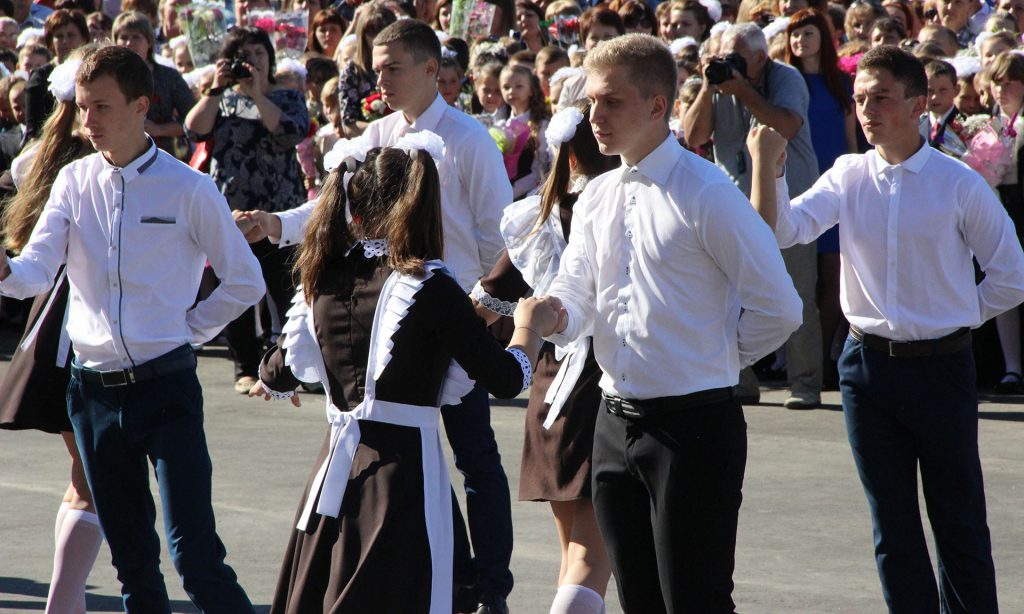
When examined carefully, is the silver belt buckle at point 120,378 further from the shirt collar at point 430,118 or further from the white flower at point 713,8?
the white flower at point 713,8

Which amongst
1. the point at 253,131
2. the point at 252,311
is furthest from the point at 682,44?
the point at 252,311

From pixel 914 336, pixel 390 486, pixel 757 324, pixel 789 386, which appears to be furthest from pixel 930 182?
pixel 789 386

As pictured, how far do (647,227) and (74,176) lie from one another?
1985mm

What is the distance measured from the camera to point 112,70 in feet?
15.3

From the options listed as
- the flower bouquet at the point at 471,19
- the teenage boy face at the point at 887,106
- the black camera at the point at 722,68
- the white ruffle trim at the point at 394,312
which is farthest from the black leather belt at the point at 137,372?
the flower bouquet at the point at 471,19

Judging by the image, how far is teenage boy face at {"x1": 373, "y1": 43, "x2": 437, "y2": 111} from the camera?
19.8 feet

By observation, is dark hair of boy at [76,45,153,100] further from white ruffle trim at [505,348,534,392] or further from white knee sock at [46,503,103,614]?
white ruffle trim at [505,348,534,392]

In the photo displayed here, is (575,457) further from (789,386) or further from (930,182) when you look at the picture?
(789,386)

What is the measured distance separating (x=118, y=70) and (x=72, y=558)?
1629 mm

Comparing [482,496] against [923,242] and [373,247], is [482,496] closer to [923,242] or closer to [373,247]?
[373,247]

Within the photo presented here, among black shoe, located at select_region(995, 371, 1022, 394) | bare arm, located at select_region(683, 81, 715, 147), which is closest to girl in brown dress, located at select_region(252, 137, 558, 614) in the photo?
bare arm, located at select_region(683, 81, 715, 147)

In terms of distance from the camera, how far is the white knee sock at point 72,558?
197 inches

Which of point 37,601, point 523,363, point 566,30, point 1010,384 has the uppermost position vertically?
point 566,30

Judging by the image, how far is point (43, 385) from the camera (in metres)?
5.02
